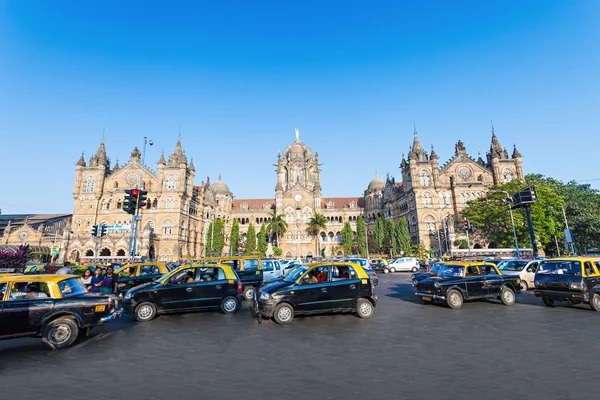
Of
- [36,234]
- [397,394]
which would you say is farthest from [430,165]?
[36,234]

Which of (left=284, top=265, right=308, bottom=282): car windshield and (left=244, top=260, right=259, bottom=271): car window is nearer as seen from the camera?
(left=284, top=265, right=308, bottom=282): car windshield

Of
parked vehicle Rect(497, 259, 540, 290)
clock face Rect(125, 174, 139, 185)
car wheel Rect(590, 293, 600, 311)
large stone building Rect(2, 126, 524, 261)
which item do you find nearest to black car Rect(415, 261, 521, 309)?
car wheel Rect(590, 293, 600, 311)

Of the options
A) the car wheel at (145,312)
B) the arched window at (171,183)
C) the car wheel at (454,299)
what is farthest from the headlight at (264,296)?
the arched window at (171,183)

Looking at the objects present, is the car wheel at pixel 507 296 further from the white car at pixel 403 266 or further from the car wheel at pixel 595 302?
the white car at pixel 403 266

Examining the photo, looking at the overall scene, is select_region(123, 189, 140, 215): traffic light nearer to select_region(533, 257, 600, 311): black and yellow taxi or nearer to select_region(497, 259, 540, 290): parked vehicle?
select_region(533, 257, 600, 311): black and yellow taxi

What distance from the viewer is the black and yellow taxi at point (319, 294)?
10.0m

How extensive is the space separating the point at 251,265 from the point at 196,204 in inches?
2082

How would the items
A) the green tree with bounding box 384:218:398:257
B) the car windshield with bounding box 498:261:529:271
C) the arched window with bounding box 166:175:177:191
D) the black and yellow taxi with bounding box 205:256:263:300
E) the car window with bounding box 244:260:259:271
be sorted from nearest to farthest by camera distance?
the black and yellow taxi with bounding box 205:256:263:300 → the car window with bounding box 244:260:259:271 → the car windshield with bounding box 498:261:529:271 → the green tree with bounding box 384:218:398:257 → the arched window with bounding box 166:175:177:191

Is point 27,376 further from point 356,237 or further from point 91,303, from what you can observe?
point 356,237

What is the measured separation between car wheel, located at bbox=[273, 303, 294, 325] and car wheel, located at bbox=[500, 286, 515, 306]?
943cm

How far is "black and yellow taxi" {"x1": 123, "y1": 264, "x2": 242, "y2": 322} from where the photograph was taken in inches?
432

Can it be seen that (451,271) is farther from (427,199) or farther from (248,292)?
(427,199)

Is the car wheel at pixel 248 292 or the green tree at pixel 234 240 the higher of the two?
the green tree at pixel 234 240

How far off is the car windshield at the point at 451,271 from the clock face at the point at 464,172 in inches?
2056
